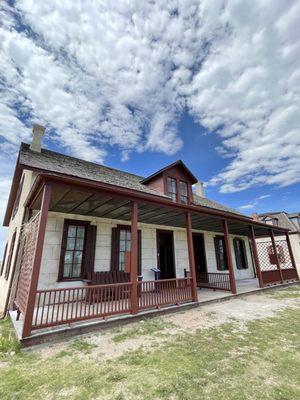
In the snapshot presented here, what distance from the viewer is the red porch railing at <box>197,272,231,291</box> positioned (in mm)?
8766

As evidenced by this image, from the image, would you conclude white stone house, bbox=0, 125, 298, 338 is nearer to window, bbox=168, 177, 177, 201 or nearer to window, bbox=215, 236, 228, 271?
window, bbox=168, 177, 177, 201

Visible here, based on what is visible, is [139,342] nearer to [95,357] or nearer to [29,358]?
[95,357]

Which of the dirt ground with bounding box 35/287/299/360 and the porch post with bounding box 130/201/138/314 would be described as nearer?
the dirt ground with bounding box 35/287/299/360

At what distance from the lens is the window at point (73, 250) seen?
21.1ft

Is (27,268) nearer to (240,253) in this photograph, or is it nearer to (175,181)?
(175,181)

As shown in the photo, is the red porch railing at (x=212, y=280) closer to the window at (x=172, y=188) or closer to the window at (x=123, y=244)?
the window at (x=172, y=188)

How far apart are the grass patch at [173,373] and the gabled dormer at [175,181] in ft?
24.5

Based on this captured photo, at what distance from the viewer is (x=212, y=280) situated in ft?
33.2

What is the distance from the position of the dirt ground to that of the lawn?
0.06 m

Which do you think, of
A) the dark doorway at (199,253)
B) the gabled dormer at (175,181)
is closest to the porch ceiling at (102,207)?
the gabled dormer at (175,181)

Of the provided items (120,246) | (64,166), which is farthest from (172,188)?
(64,166)

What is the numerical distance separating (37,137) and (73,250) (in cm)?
520

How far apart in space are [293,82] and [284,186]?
37945 mm

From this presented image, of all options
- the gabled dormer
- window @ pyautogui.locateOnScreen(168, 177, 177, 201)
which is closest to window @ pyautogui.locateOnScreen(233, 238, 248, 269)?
the gabled dormer
